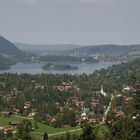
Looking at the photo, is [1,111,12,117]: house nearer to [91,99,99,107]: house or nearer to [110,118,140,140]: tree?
[91,99,99,107]: house

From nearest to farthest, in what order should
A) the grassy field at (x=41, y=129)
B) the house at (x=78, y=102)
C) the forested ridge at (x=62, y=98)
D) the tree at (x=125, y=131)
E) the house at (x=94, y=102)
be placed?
1. the tree at (x=125, y=131)
2. the grassy field at (x=41, y=129)
3. the forested ridge at (x=62, y=98)
4. the house at (x=94, y=102)
5. the house at (x=78, y=102)

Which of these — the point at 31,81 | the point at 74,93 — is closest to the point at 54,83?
the point at 31,81

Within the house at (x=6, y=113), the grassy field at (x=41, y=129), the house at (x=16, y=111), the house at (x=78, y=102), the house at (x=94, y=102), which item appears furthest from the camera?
the house at (x=78, y=102)

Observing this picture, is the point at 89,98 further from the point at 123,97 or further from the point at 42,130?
the point at 42,130

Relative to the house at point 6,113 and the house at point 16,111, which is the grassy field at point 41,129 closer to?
the house at point 6,113

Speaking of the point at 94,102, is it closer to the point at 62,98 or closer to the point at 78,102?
the point at 78,102

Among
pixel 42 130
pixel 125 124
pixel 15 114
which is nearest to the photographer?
pixel 125 124

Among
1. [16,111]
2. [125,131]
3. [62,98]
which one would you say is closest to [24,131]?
[125,131]

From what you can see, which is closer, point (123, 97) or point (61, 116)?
point (61, 116)

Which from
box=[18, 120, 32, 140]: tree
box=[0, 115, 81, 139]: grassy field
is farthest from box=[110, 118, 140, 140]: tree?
box=[0, 115, 81, 139]: grassy field

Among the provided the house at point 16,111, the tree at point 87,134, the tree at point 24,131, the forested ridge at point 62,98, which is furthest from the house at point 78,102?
the tree at point 87,134

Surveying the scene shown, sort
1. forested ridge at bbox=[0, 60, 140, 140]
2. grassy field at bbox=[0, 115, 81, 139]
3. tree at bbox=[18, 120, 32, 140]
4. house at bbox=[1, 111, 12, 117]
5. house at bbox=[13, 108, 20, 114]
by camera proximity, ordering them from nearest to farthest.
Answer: tree at bbox=[18, 120, 32, 140] → grassy field at bbox=[0, 115, 81, 139] → forested ridge at bbox=[0, 60, 140, 140] → house at bbox=[1, 111, 12, 117] → house at bbox=[13, 108, 20, 114]
